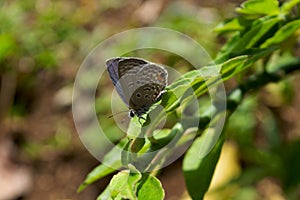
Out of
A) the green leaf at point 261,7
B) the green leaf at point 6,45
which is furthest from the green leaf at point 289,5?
the green leaf at point 6,45

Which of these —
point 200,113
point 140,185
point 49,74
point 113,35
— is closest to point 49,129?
point 49,74

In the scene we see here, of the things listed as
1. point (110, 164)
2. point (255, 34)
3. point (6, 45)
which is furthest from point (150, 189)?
point (6, 45)

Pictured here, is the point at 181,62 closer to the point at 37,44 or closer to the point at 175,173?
the point at 175,173

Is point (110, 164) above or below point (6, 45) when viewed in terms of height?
above

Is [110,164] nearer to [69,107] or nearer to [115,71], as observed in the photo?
[115,71]

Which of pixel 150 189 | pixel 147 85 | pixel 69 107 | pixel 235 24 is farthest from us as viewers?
pixel 69 107

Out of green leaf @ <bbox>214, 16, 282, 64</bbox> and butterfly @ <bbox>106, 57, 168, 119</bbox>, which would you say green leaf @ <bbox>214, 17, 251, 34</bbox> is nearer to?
green leaf @ <bbox>214, 16, 282, 64</bbox>
